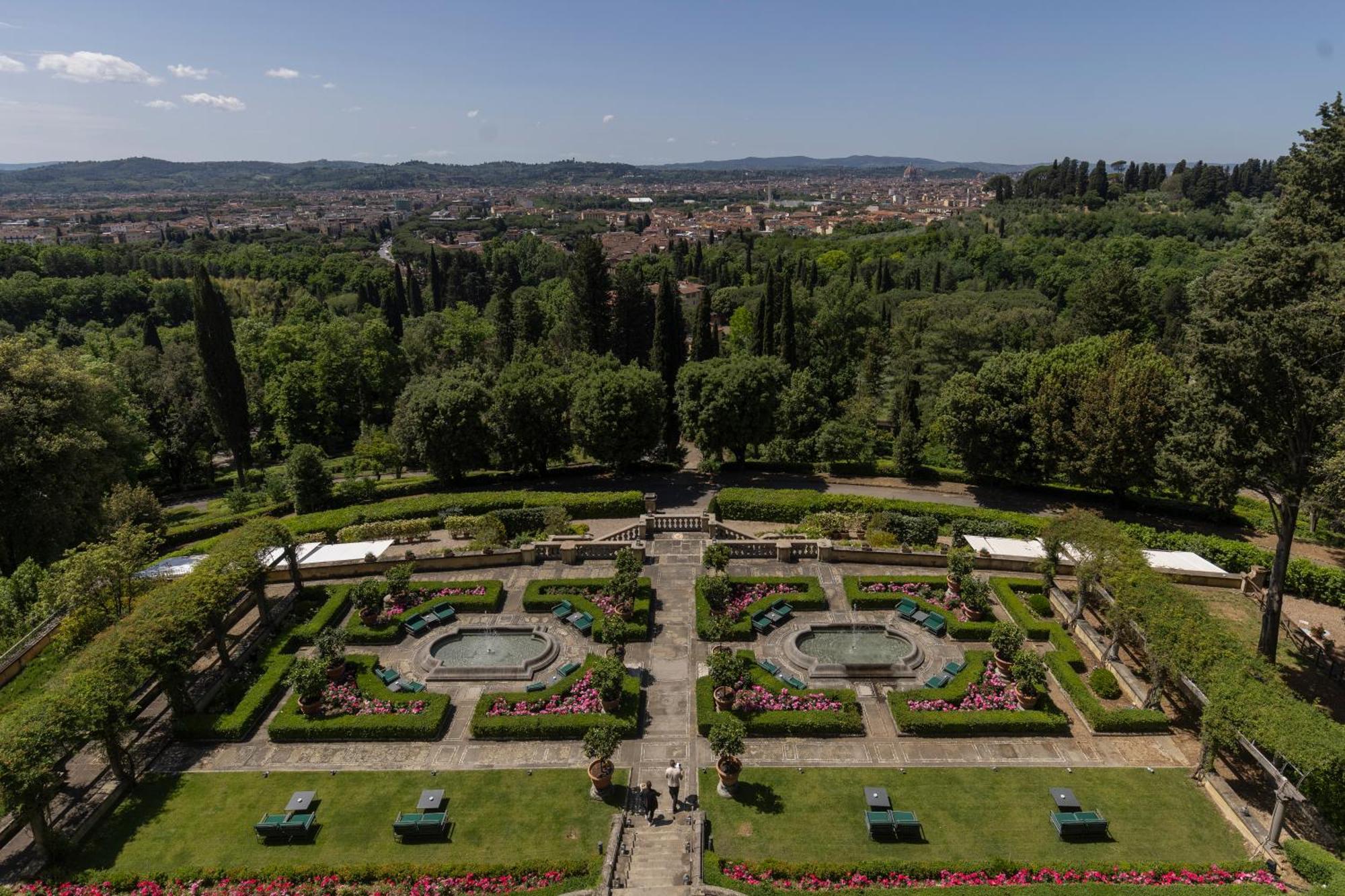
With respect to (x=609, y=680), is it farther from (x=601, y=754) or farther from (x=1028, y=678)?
(x=1028, y=678)

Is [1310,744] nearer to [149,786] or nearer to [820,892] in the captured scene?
[820,892]

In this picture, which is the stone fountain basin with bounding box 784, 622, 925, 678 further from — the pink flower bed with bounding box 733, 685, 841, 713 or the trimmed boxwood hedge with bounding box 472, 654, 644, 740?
the trimmed boxwood hedge with bounding box 472, 654, 644, 740

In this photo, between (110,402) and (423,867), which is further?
(110,402)

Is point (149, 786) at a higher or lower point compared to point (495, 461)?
lower

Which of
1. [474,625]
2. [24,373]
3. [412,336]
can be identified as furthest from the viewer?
[412,336]

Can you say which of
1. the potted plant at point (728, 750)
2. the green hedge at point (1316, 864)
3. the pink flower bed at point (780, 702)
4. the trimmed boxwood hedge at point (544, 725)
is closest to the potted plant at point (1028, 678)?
the pink flower bed at point (780, 702)

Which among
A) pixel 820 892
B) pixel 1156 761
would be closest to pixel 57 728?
pixel 820 892

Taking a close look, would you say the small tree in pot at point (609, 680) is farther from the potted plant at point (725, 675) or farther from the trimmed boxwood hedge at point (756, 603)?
the trimmed boxwood hedge at point (756, 603)

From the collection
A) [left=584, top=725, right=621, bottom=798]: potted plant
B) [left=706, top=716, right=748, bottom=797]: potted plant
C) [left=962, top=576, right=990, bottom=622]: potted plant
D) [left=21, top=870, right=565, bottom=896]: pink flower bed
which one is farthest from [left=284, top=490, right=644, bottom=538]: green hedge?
[left=21, top=870, right=565, bottom=896]: pink flower bed
